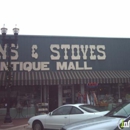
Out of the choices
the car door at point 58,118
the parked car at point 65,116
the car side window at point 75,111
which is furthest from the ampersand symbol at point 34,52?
the car side window at point 75,111

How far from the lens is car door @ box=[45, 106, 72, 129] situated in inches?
408

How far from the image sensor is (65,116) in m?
10.4

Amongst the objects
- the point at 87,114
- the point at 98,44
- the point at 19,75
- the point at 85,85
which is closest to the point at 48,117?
the point at 87,114

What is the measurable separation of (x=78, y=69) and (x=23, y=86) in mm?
4299

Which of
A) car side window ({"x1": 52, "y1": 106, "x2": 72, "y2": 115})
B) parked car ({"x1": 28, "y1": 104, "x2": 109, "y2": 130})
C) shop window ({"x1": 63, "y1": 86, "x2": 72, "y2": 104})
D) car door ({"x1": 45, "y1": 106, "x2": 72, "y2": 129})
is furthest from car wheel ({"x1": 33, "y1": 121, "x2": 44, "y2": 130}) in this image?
shop window ({"x1": 63, "y1": 86, "x2": 72, "y2": 104})

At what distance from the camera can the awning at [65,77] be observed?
1644 cm

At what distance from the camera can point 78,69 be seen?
1823 cm

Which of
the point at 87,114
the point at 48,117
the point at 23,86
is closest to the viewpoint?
the point at 87,114

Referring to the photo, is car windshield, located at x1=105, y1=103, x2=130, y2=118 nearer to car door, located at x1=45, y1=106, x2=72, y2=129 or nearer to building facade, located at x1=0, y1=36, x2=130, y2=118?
car door, located at x1=45, y1=106, x2=72, y2=129

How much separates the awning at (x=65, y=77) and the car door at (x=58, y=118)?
582 centimetres

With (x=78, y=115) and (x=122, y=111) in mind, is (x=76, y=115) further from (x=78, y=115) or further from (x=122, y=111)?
(x=122, y=111)

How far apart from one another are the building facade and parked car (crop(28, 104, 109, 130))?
5.81m

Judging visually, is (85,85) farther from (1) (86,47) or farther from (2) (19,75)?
(2) (19,75)

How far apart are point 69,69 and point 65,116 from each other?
7980 mm
